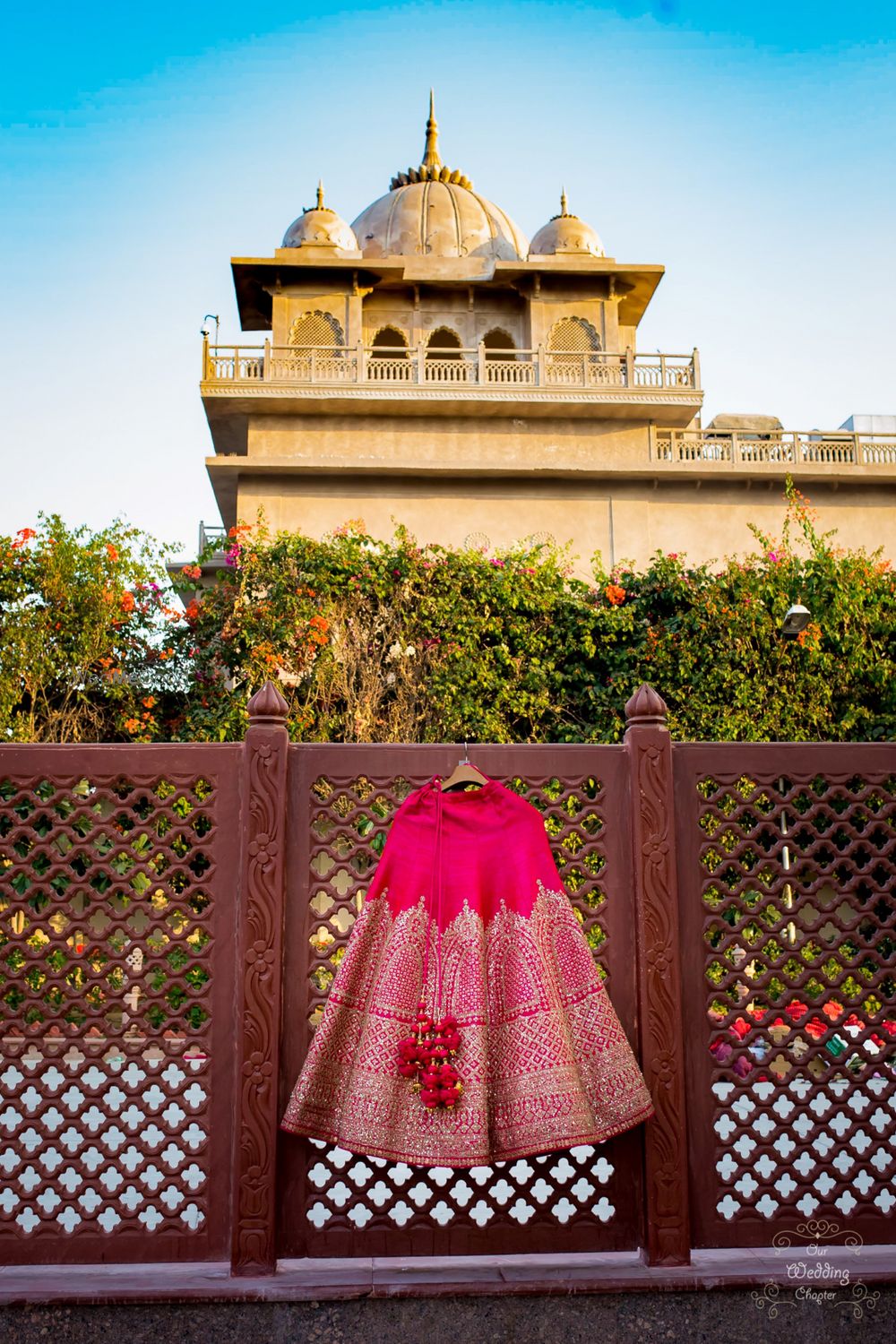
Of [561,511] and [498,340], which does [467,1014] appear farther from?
[498,340]

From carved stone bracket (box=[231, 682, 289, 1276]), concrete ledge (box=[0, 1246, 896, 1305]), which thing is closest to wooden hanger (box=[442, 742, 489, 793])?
carved stone bracket (box=[231, 682, 289, 1276])

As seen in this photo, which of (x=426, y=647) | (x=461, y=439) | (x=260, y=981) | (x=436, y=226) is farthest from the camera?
(x=436, y=226)

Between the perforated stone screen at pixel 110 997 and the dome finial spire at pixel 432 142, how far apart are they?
2257 centimetres

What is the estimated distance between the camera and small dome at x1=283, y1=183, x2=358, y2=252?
1842 cm

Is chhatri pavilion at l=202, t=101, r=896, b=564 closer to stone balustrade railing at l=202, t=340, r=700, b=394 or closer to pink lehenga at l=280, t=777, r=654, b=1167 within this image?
stone balustrade railing at l=202, t=340, r=700, b=394

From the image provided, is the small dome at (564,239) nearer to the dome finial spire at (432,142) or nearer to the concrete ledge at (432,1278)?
the dome finial spire at (432,142)

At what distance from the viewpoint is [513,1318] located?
333 centimetres

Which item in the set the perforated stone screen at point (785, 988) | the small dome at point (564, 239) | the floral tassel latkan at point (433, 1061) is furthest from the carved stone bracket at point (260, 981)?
the small dome at point (564, 239)

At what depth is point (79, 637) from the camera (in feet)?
33.7

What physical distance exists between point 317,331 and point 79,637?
9334 millimetres

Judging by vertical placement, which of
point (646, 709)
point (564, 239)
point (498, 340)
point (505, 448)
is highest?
point (564, 239)

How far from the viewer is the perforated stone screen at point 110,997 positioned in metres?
3.47

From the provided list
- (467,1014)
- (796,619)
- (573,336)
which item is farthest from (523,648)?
(573,336)

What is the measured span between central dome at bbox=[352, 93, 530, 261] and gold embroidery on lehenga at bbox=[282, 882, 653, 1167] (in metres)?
A: 18.1
